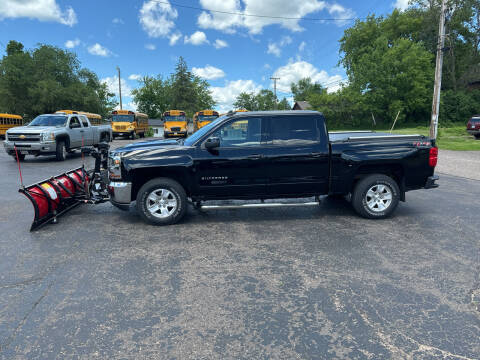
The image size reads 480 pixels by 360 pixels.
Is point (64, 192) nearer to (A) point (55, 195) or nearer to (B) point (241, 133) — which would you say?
(A) point (55, 195)

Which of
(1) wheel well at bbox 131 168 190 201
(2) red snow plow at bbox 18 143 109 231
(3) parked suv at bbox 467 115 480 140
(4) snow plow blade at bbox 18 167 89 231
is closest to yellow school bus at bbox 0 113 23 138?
(2) red snow plow at bbox 18 143 109 231

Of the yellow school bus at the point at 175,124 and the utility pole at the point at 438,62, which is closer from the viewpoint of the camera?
the utility pole at the point at 438,62

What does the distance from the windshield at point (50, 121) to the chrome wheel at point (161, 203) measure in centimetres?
1169

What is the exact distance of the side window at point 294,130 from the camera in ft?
19.7

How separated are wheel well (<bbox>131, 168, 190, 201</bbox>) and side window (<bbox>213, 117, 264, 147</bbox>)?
0.87m

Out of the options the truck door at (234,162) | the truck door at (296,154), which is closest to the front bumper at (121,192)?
the truck door at (234,162)

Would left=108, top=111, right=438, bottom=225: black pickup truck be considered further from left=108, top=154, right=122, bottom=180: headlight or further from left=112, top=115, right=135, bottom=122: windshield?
left=112, top=115, right=135, bottom=122: windshield

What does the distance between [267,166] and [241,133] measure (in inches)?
28.3

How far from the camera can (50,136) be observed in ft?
46.5

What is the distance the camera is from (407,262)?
430 centimetres

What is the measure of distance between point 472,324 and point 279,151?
145 inches

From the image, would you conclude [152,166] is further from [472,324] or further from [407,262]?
[472,324]

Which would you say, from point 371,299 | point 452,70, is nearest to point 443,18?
point 371,299

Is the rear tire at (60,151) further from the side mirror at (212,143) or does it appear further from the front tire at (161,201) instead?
the side mirror at (212,143)
